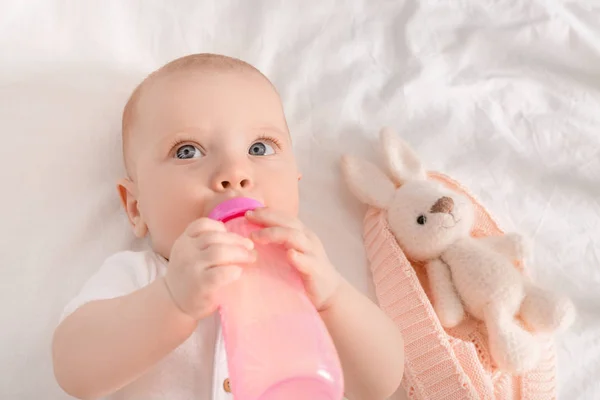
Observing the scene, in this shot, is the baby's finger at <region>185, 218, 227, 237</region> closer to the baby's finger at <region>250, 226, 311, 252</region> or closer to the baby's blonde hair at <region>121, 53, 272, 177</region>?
the baby's finger at <region>250, 226, 311, 252</region>

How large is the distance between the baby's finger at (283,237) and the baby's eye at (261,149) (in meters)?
0.24

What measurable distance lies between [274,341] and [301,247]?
0.12m

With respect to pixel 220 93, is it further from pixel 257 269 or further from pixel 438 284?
pixel 438 284

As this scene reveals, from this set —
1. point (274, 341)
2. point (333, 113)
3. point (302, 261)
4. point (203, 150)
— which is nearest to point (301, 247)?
point (302, 261)

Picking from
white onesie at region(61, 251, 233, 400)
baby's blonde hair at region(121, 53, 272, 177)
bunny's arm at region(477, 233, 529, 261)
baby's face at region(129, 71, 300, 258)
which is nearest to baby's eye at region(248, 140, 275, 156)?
baby's face at region(129, 71, 300, 258)

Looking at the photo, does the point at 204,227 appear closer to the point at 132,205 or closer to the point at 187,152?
the point at 187,152

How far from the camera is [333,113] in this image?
1.27m

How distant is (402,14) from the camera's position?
1370 millimetres

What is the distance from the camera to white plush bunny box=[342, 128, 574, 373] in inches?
40.4

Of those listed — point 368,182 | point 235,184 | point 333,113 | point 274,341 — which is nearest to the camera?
point 274,341

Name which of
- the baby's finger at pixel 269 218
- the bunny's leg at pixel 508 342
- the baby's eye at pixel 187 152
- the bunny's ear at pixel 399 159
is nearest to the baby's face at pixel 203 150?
the baby's eye at pixel 187 152

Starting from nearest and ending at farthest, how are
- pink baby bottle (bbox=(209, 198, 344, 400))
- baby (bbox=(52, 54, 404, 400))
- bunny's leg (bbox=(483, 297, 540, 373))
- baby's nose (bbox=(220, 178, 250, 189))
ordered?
pink baby bottle (bbox=(209, 198, 344, 400)) → baby (bbox=(52, 54, 404, 400)) → baby's nose (bbox=(220, 178, 250, 189)) → bunny's leg (bbox=(483, 297, 540, 373))

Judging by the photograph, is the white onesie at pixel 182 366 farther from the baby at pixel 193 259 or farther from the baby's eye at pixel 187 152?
the baby's eye at pixel 187 152

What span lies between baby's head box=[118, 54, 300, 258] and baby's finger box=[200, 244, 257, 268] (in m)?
0.16
